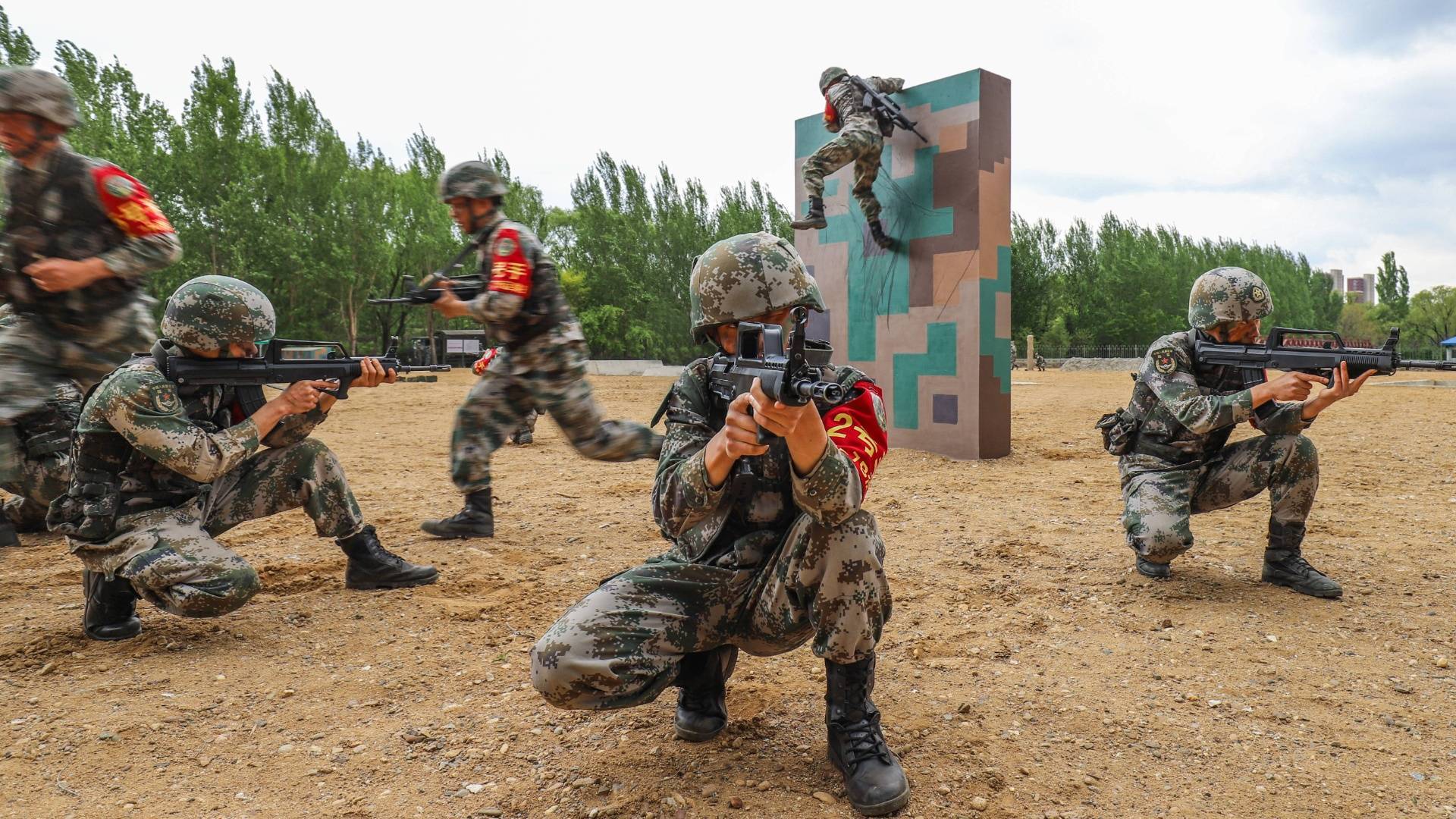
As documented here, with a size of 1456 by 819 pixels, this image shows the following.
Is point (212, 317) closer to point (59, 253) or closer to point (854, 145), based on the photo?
point (59, 253)

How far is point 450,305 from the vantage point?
425cm

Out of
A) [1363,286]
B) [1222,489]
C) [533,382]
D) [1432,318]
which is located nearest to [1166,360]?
[1222,489]

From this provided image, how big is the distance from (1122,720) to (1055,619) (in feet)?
3.05

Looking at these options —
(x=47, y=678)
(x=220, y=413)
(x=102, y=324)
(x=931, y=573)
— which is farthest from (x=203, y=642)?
(x=931, y=573)

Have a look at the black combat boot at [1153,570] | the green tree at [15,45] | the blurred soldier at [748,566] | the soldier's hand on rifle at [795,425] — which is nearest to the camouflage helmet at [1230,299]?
the black combat boot at [1153,570]

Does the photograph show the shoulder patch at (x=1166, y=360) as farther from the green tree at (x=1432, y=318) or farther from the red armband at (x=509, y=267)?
the green tree at (x=1432, y=318)

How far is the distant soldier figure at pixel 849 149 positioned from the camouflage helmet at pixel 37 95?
5.39 meters

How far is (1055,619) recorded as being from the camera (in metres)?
3.47

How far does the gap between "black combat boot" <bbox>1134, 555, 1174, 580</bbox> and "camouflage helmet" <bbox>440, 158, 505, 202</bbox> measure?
11.6ft

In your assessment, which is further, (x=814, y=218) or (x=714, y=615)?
(x=814, y=218)

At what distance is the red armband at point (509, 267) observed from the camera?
4.22 meters

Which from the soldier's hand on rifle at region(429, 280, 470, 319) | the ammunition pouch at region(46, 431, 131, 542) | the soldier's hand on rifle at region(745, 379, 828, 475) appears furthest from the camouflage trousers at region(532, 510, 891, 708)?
the soldier's hand on rifle at region(429, 280, 470, 319)

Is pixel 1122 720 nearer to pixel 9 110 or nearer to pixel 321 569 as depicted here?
pixel 321 569

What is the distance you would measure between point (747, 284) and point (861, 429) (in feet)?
1.57
